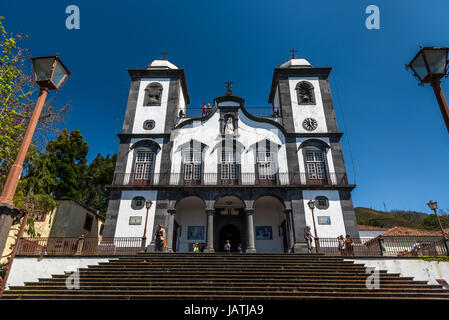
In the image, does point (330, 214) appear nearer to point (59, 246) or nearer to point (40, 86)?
point (59, 246)

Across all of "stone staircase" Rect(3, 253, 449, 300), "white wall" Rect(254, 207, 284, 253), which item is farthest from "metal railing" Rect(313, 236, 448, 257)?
"white wall" Rect(254, 207, 284, 253)

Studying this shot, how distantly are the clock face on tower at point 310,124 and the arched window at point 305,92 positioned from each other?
5.27 feet

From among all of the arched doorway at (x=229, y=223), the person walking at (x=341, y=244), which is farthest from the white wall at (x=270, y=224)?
the person walking at (x=341, y=244)

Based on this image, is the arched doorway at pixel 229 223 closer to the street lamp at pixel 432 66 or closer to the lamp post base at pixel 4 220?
the street lamp at pixel 432 66

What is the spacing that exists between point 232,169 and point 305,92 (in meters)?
8.23

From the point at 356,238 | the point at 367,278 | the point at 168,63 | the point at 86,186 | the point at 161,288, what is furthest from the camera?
the point at 86,186

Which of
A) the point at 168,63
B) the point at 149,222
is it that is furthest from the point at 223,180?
the point at 168,63

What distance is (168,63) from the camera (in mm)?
21859

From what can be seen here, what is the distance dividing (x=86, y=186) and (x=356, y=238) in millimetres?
24411

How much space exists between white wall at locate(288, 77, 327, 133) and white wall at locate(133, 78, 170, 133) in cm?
906

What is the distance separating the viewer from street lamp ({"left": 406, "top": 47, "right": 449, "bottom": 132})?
499 cm

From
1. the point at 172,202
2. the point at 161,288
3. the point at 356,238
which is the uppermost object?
the point at 172,202
